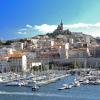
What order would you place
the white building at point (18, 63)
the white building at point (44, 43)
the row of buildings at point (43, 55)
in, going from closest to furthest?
the white building at point (18, 63)
the row of buildings at point (43, 55)
the white building at point (44, 43)

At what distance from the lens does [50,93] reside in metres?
21.7

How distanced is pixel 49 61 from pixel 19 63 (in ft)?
18.2

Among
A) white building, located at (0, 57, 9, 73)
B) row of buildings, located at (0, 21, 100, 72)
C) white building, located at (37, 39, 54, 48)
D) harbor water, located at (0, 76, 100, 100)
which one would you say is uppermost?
white building, located at (37, 39, 54, 48)

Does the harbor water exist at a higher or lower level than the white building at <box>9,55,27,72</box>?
lower

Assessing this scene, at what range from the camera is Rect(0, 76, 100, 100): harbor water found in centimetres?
2017

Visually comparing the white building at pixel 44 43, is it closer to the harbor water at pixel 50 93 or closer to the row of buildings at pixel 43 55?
the row of buildings at pixel 43 55

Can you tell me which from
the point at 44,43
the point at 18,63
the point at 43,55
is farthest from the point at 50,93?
the point at 44,43

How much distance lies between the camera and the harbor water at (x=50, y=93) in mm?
20172

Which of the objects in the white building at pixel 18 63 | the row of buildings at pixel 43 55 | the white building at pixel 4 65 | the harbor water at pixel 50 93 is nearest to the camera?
the harbor water at pixel 50 93

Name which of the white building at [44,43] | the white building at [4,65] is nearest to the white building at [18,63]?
the white building at [4,65]

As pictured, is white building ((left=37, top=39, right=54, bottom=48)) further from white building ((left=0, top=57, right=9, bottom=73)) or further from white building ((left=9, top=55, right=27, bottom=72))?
white building ((left=0, top=57, right=9, bottom=73))

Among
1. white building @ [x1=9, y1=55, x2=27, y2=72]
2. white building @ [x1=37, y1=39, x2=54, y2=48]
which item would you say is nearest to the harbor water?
white building @ [x1=9, y1=55, x2=27, y2=72]

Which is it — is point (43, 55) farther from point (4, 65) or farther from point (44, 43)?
point (44, 43)

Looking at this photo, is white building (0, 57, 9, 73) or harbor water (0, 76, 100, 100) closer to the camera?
harbor water (0, 76, 100, 100)
